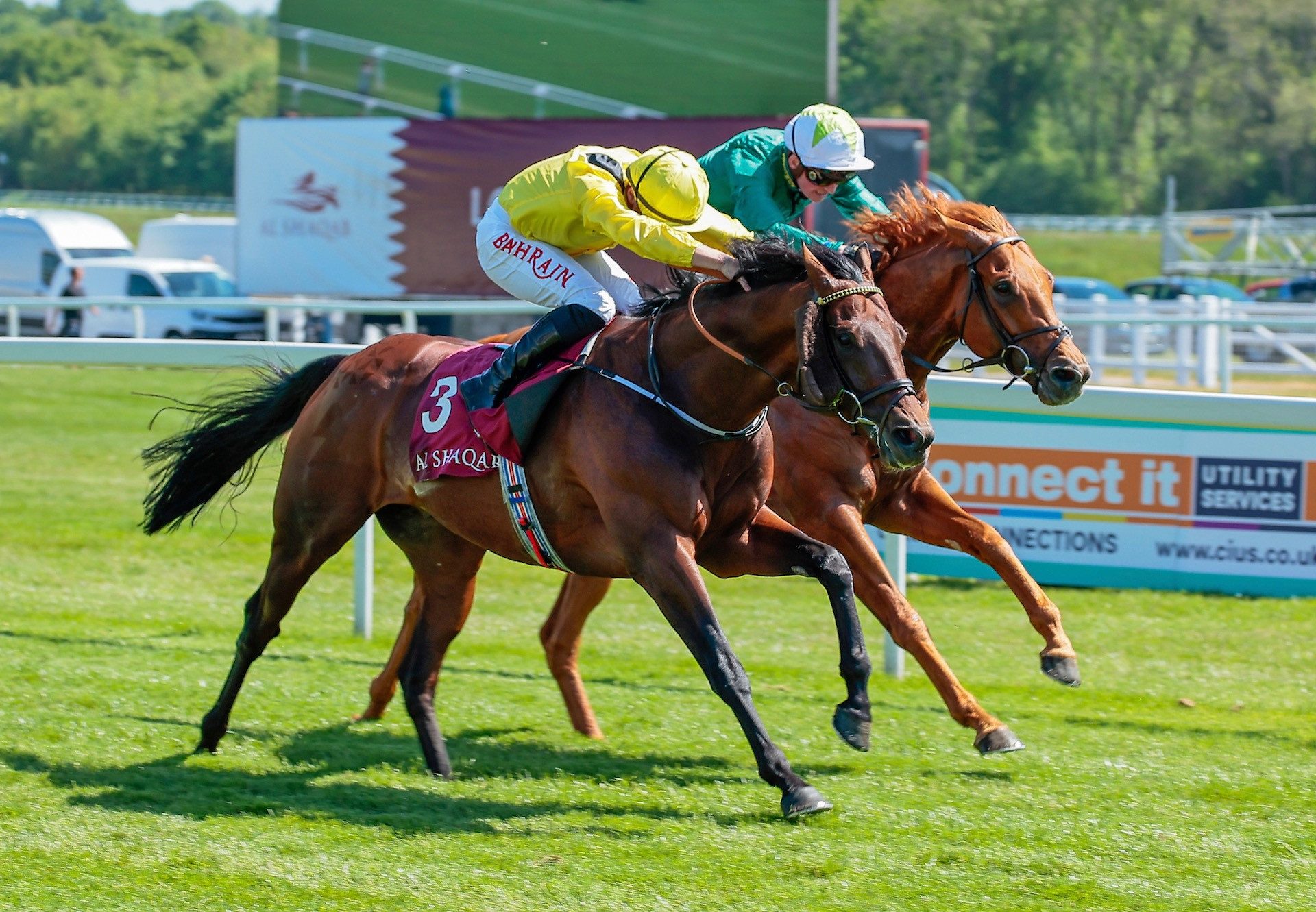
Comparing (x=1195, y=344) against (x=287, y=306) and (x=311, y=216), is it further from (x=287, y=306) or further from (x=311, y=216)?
(x=311, y=216)

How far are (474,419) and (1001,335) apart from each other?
5.93 ft

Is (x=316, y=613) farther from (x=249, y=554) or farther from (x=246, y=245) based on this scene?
(x=246, y=245)

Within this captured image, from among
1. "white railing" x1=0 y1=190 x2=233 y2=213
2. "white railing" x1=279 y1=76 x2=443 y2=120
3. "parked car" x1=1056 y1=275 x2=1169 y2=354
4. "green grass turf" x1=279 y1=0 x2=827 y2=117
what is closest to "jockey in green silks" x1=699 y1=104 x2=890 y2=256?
"parked car" x1=1056 y1=275 x2=1169 y2=354

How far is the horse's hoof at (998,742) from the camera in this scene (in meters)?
4.98

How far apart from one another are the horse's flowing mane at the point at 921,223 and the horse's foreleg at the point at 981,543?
0.84 m

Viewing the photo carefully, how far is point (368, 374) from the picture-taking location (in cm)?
550

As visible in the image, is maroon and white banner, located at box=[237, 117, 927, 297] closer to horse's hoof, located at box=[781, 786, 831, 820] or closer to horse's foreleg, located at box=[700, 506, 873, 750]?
horse's foreleg, located at box=[700, 506, 873, 750]

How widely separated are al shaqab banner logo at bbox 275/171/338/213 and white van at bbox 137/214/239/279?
26.7ft

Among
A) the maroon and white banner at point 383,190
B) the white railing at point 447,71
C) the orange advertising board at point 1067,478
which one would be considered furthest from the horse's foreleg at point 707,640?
the white railing at point 447,71

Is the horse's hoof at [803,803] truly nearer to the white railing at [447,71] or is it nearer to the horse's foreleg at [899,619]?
the horse's foreleg at [899,619]

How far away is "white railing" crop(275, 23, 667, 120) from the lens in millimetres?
21062


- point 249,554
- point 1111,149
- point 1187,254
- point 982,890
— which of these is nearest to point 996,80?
point 1111,149

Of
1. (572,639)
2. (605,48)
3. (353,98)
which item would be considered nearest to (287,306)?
(572,639)

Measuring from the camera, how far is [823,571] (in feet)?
15.1
